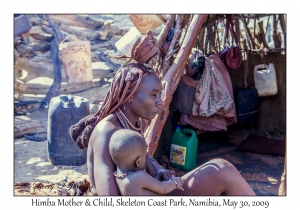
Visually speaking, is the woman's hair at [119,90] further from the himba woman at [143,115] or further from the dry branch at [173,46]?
the dry branch at [173,46]

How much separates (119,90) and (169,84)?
1907 mm

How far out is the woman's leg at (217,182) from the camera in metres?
2.59

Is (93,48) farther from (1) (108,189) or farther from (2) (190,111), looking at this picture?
(1) (108,189)

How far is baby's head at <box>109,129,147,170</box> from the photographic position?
2.24 metres

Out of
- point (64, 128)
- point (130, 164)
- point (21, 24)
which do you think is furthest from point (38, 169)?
point (130, 164)

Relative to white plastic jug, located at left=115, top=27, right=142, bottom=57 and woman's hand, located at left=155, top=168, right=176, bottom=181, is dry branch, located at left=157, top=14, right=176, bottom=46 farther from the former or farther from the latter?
woman's hand, located at left=155, top=168, right=176, bottom=181

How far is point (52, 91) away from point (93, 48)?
7.12 ft

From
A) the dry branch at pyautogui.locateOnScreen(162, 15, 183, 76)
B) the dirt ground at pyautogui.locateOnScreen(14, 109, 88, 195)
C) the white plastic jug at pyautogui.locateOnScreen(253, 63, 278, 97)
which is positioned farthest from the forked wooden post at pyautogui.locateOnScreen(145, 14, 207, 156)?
the white plastic jug at pyautogui.locateOnScreen(253, 63, 278, 97)

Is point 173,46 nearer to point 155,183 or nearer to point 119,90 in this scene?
point 119,90

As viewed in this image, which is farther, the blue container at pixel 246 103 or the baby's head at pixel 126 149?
the blue container at pixel 246 103

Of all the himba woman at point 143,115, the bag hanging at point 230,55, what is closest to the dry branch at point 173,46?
the bag hanging at point 230,55

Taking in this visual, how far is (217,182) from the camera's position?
2598mm

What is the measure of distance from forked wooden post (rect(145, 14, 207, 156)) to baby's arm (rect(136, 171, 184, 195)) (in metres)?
1.75

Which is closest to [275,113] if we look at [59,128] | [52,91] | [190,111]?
[190,111]
